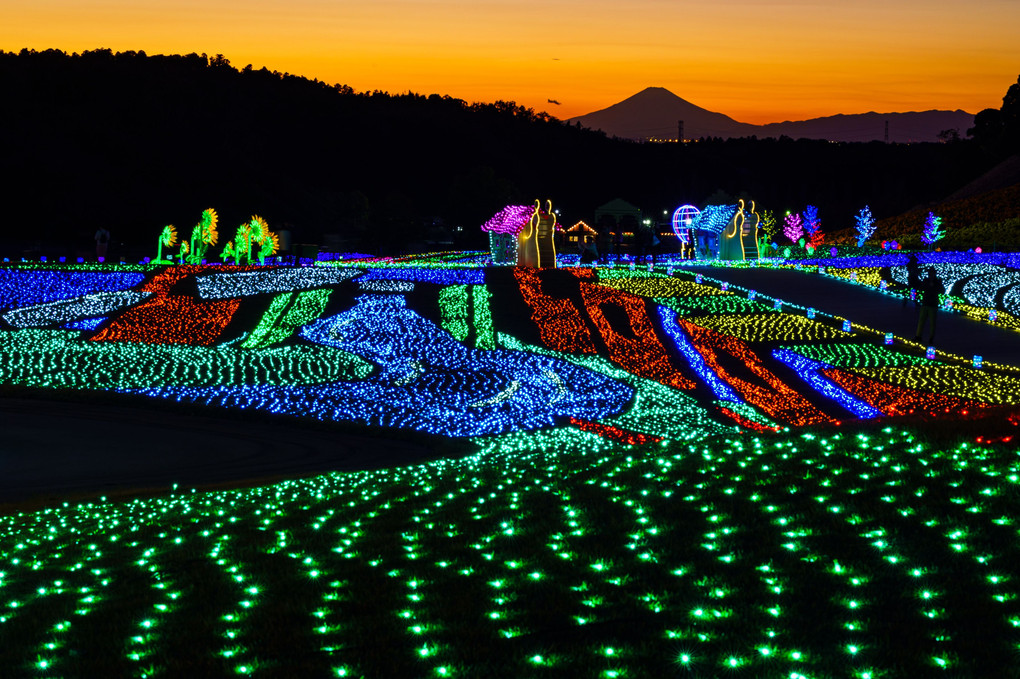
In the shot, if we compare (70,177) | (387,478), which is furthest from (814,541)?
(70,177)

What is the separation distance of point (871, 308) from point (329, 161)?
253ft

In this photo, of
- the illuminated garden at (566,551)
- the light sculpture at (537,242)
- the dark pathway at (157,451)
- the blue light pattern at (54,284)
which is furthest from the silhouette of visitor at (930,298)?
the blue light pattern at (54,284)

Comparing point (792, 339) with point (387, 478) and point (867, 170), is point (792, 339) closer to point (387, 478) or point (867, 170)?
point (387, 478)

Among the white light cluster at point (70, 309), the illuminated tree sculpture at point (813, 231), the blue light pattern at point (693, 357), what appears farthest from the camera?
the illuminated tree sculpture at point (813, 231)

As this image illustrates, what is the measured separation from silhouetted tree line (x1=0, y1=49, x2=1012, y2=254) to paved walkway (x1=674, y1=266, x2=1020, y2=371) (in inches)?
1023

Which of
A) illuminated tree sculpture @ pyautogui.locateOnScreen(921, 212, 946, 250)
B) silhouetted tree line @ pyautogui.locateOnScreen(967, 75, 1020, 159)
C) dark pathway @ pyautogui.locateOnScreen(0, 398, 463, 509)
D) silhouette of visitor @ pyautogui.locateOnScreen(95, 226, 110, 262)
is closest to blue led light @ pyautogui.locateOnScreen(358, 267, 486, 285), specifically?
dark pathway @ pyautogui.locateOnScreen(0, 398, 463, 509)

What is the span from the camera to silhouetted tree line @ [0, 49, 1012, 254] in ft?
231

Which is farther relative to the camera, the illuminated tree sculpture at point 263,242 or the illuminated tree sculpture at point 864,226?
the illuminated tree sculpture at point 864,226

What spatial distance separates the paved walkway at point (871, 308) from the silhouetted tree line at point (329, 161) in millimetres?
25984

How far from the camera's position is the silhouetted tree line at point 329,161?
2768 inches

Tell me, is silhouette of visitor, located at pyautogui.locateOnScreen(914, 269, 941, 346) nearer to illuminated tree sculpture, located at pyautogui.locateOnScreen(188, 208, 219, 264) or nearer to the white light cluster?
the white light cluster

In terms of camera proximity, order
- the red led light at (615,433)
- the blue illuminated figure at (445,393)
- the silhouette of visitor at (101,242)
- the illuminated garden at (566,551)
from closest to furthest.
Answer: the illuminated garden at (566,551)
the red led light at (615,433)
the blue illuminated figure at (445,393)
the silhouette of visitor at (101,242)

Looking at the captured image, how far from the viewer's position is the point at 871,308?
92.7 ft

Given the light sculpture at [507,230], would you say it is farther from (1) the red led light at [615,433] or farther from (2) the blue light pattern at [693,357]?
(1) the red led light at [615,433]
